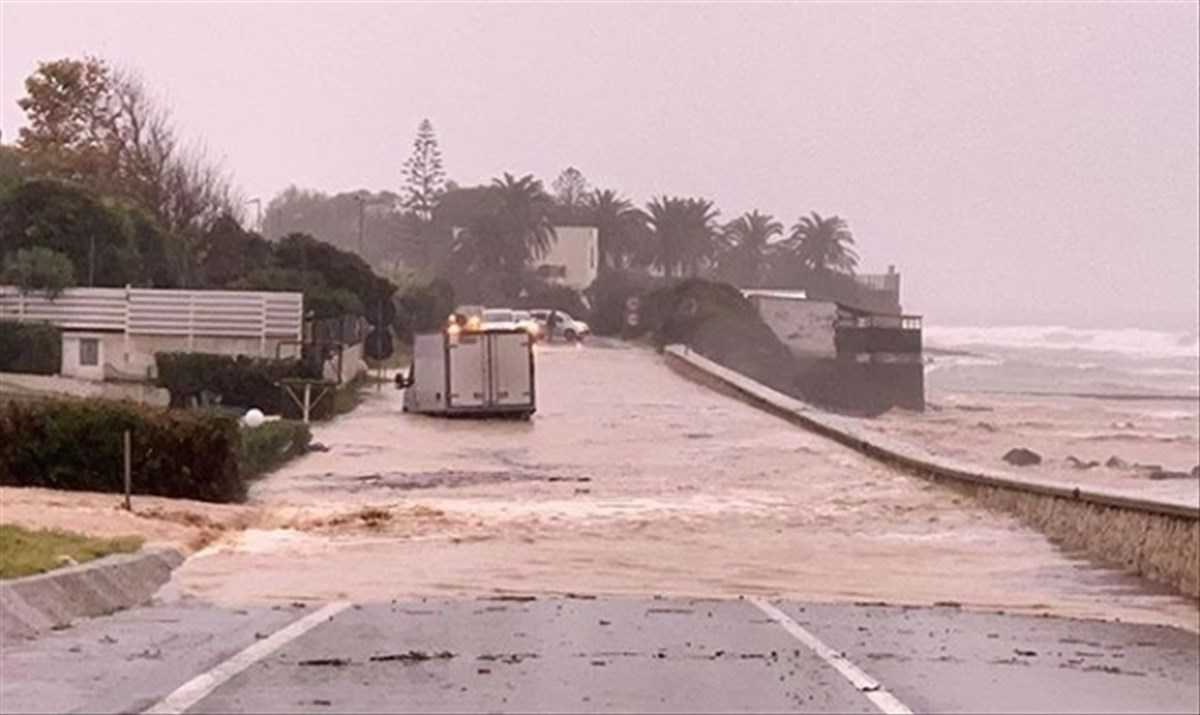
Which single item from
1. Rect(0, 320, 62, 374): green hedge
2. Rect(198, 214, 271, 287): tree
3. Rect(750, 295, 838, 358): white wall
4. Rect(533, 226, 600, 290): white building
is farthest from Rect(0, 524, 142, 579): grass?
Rect(533, 226, 600, 290): white building

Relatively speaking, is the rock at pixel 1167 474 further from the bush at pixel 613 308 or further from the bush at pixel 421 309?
the bush at pixel 613 308

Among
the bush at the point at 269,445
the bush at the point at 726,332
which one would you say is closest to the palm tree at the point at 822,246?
the bush at the point at 726,332

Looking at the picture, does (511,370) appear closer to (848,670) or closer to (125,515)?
(125,515)

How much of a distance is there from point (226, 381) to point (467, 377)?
565 centimetres

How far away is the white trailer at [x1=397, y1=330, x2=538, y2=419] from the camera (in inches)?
1948

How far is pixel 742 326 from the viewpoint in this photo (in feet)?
325

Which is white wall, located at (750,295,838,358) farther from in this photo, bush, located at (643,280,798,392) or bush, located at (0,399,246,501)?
bush, located at (0,399,246,501)

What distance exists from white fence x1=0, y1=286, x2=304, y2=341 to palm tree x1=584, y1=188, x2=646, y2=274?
104179 millimetres

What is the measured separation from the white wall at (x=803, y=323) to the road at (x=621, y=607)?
63.7 m

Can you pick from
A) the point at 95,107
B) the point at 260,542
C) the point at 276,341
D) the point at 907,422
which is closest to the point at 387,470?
the point at 260,542

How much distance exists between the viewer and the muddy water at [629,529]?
19.1m

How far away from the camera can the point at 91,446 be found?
2620 centimetres

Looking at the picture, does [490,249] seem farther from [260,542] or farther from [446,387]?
[260,542]

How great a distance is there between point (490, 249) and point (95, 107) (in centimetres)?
6439
